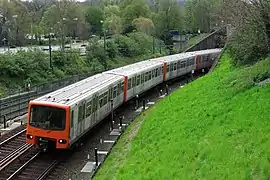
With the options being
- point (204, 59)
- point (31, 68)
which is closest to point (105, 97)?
point (31, 68)

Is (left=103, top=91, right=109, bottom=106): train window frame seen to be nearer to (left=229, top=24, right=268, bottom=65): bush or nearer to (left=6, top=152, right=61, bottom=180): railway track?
(left=6, top=152, right=61, bottom=180): railway track

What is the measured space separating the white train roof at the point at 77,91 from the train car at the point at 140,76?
7.92 feet

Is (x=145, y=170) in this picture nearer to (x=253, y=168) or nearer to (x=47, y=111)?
(x=253, y=168)

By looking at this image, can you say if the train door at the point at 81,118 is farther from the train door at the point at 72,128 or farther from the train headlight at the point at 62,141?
the train headlight at the point at 62,141

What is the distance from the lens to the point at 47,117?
1791 centimetres

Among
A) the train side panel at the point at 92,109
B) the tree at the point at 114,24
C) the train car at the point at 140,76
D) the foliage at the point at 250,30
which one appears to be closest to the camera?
the train side panel at the point at 92,109

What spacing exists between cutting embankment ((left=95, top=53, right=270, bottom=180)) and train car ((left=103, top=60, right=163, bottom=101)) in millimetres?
7301

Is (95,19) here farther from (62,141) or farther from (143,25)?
(62,141)

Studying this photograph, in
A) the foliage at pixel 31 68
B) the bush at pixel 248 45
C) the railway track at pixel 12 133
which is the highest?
the bush at pixel 248 45

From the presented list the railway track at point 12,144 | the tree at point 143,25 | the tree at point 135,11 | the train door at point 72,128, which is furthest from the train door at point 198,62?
the tree at point 135,11

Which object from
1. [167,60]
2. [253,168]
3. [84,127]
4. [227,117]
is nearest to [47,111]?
[84,127]

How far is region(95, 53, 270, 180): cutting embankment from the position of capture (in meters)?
11.9

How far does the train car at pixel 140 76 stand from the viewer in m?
29.0

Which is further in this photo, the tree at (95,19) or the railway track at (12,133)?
the tree at (95,19)
